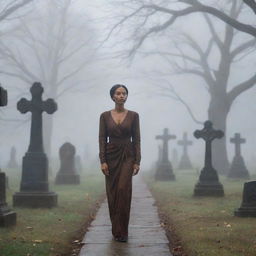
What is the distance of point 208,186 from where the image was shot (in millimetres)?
14047

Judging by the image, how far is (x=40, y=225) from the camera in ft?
26.8

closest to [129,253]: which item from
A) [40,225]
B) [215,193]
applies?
[40,225]

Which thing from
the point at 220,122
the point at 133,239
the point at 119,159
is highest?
the point at 220,122

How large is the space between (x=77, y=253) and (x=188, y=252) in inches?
52.4

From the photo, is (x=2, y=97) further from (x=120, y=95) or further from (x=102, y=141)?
(x=120, y=95)

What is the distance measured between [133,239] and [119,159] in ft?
3.68

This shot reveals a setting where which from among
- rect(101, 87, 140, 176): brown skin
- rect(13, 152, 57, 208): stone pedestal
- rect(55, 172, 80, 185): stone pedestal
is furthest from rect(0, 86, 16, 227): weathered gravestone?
rect(55, 172, 80, 185): stone pedestal

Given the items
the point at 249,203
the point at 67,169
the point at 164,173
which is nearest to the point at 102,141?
the point at 249,203

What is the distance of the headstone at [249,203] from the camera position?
9.13 metres

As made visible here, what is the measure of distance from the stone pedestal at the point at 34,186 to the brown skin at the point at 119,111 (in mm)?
4428

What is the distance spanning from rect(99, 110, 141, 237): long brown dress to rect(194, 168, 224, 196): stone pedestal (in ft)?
23.4

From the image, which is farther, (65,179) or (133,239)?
(65,179)

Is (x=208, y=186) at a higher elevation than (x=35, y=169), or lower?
lower

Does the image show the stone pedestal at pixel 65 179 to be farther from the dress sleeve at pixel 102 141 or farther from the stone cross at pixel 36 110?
the dress sleeve at pixel 102 141
